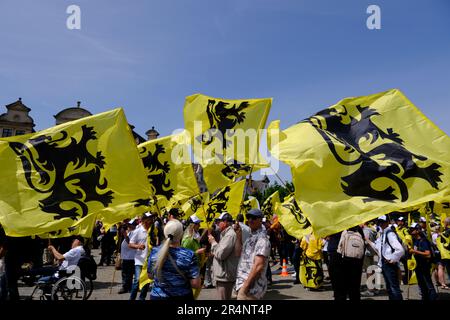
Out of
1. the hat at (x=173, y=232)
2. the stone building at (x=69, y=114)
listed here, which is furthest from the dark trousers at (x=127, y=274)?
the stone building at (x=69, y=114)

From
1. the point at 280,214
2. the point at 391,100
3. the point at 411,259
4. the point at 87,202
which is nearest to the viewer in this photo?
the point at 391,100

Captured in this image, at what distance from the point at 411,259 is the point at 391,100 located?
6.36 meters

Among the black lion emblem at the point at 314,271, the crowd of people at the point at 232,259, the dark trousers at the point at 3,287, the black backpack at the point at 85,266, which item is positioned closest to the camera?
the crowd of people at the point at 232,259

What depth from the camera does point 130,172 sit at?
627 centimetres

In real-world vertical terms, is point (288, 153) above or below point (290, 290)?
above

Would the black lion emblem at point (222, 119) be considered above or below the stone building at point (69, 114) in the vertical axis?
below

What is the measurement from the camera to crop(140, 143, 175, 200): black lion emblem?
35.2 ft

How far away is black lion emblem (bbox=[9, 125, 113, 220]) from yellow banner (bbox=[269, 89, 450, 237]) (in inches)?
122

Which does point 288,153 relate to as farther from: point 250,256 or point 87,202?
point 87,202

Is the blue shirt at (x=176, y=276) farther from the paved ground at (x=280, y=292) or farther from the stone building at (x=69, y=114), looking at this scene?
the stone building at (x=69, y=114)

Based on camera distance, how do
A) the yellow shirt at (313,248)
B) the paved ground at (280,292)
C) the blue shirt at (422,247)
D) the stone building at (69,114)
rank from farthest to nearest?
the stone building at (69,114)
the yellow shirt at (313,248)
the paved ground at (280,292)
the blue shirt at (422,247)

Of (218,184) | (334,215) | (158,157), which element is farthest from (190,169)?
(334,215)

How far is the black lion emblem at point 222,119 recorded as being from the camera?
29.3 ft

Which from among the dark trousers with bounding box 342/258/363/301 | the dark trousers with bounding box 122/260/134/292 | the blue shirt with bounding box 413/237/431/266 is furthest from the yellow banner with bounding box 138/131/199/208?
the blue shirt with bounding box 413/237/431/266
